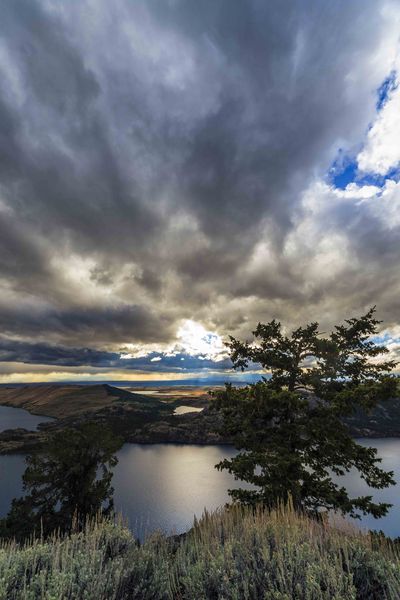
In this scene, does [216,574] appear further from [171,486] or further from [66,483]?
[171,486]

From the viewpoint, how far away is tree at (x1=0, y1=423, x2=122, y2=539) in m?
19.4

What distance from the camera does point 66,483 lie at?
20.9 m

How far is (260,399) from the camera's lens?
54.2ft

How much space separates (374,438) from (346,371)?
179 meters

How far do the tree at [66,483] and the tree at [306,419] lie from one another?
31.8 ft

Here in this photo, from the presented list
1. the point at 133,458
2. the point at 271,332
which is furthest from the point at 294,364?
the point at 133,458

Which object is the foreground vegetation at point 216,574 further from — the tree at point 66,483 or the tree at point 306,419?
the tree at point 66,483

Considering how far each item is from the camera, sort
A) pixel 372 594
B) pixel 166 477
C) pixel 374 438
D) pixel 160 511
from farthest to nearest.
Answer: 1. pixel 374 438
2. pixel 166 477
3. pixel 160 511
4. pixel 372 594

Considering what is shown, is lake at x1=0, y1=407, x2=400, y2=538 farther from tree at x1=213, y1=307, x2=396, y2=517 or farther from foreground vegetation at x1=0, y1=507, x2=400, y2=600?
foreground vegetation at x1=0, y1=507, x2=400, y2=600

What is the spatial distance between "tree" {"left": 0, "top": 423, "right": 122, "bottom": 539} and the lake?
70.5 ft

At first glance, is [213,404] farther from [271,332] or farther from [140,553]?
[140,553]

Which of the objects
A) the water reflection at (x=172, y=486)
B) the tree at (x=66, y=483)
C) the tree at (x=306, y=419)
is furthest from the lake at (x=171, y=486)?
the tree at (x=306, y=419)

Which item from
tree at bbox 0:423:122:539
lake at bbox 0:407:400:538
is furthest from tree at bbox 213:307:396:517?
lake at bbox 0:407:400:538

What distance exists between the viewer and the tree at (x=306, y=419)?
51.4 feet
